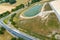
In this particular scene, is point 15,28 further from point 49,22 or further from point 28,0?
point 28,0

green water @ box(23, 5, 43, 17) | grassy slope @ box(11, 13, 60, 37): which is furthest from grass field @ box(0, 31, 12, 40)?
green water @ box(23, 5, 43, 17)

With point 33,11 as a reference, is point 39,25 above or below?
below

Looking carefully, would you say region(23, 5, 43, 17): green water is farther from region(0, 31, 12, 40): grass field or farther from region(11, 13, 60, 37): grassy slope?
region(0, 31, 12, 40): grass field

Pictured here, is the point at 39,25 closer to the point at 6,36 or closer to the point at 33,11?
the point at 33,11

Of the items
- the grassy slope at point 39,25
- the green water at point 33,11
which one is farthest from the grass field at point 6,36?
the green water at point 33,11

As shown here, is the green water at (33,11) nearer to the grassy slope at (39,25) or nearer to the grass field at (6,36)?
the grassy slope at (39,25)

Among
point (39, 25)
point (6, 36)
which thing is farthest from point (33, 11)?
point (6, 36)

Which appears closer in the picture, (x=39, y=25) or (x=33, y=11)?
(x=39, y=25)

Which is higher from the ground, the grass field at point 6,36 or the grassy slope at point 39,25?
the grassy slope at point 39,25

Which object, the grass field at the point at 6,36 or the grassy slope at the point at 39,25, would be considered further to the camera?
the grass field at the point at 6,36
